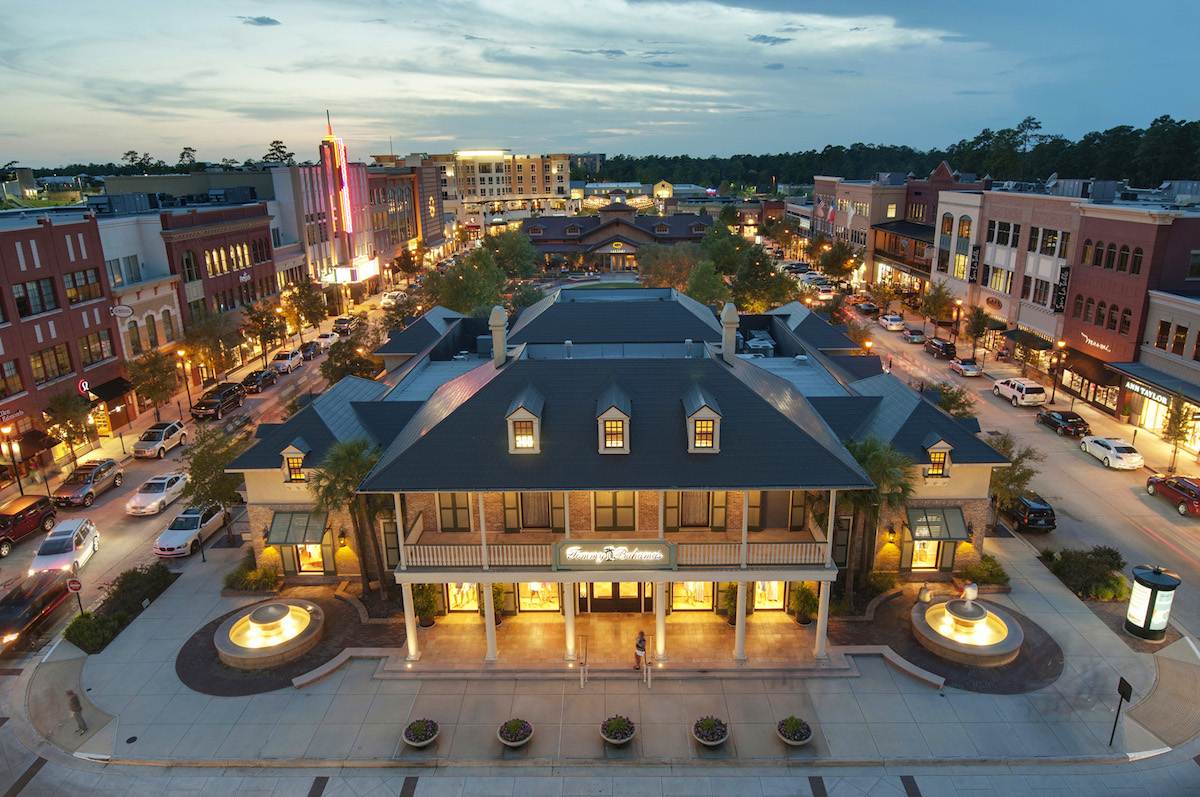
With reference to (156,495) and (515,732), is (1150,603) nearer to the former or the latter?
(515,732)

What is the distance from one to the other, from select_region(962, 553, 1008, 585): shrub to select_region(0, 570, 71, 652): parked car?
36487 mm

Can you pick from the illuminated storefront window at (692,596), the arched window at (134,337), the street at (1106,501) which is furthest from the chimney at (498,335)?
the arched window at (134,337)

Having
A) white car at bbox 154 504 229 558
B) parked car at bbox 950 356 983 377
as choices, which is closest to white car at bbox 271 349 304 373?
white car at bbox 154 504 229 558

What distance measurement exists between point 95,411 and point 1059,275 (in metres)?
69.3

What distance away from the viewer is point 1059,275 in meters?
54.4

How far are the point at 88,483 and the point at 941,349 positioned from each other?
63.3 metres

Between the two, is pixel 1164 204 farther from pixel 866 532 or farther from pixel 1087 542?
pixel 866 532

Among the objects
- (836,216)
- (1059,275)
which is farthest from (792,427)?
(836,216)

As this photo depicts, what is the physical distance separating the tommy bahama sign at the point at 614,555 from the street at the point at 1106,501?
65.8 ft

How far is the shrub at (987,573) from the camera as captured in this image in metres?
28.7

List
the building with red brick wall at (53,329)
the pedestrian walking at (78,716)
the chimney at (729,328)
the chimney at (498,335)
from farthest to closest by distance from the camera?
the building with red brick wall at (53,329) < the chimney at (729,328) < the chimney at (498,335) < the pedestrian walking at (78,716)

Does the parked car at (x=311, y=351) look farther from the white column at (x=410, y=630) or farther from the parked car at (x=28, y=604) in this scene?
the white column at (x=410, y=630)

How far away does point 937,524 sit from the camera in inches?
1110

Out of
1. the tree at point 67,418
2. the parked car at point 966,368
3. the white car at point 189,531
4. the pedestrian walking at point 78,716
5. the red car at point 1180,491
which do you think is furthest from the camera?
the parked car at point 966,368
